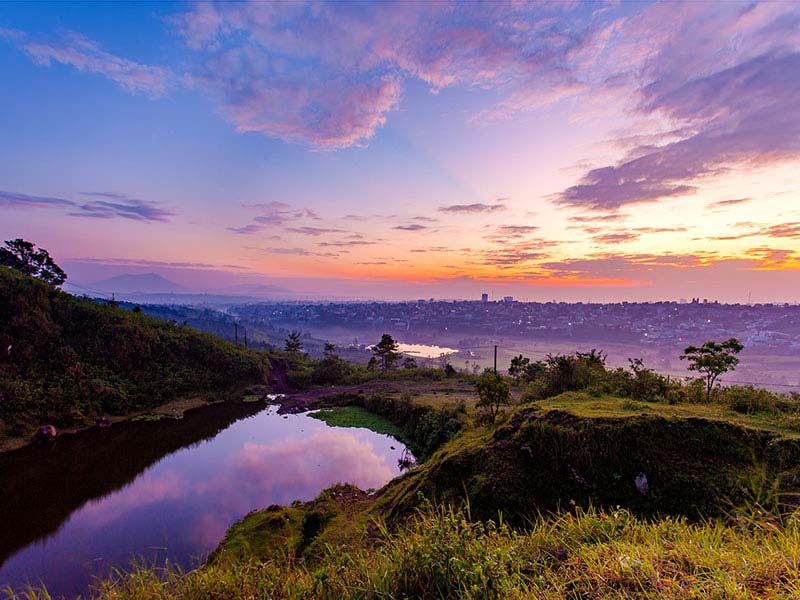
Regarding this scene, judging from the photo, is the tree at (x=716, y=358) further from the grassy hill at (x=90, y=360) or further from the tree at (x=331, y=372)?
the grassy hill at (x=90, y=360)

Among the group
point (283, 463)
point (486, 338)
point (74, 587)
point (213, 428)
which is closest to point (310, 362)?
point (213, 428)

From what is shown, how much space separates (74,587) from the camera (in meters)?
8.84

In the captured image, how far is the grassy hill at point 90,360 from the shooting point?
2080 centimetres

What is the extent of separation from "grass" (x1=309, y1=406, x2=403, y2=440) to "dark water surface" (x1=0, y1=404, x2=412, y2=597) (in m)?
0.78

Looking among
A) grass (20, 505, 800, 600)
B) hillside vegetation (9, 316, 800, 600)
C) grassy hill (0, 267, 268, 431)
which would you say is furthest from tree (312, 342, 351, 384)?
grass (20, 505, 800, 600)

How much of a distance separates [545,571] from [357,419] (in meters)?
22.0

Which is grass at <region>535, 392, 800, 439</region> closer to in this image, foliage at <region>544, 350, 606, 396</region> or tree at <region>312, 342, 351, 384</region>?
foliage at <region>544, 350, 606, 396</region>

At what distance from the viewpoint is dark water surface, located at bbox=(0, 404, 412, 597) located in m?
10.1

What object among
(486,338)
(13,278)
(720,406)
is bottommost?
(486,338)

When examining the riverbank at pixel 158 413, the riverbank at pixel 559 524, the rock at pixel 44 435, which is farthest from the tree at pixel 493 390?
the rock at pixel 44 435

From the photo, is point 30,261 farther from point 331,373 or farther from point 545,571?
point 545,571

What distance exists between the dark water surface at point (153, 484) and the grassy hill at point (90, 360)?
2.95 m

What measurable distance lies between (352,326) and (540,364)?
13443cm

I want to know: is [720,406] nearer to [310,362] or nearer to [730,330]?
[310,362]
